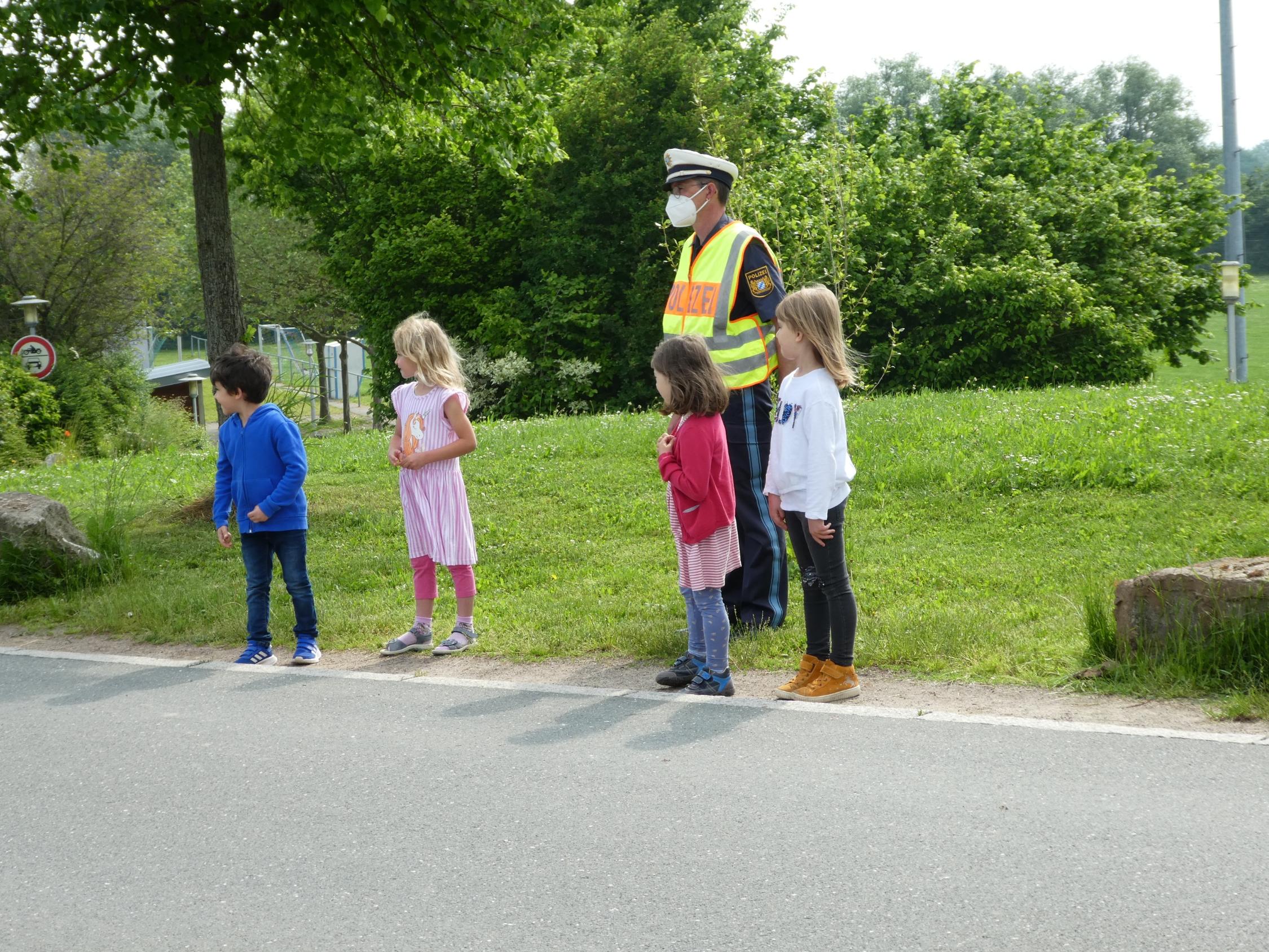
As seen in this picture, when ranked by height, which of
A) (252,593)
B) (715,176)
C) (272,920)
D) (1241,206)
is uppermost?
(1241,206)

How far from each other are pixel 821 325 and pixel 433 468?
2.53m

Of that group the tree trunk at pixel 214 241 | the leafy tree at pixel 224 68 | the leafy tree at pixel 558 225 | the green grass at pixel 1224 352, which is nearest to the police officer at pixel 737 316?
the leafy tree at pixel 224 68

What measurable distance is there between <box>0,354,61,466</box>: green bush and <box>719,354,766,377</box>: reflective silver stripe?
23.4 metres

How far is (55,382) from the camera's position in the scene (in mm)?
29891

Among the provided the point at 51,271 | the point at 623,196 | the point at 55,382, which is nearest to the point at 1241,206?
the point at 623,196

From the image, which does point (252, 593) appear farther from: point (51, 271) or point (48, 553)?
point (51, 271)

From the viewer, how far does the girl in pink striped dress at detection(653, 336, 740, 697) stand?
5520 mm

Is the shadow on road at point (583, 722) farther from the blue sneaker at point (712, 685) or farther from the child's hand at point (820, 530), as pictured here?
the child's hand at point (820, 530)

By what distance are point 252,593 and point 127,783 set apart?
2237 mm

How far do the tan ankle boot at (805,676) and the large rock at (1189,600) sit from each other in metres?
1.33

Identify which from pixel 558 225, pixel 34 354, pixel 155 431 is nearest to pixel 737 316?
pixel 558 225

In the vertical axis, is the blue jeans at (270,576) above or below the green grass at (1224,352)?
below

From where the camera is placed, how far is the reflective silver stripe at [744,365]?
6.20 metres

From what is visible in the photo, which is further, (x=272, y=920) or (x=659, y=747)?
(x=659, y=747)
